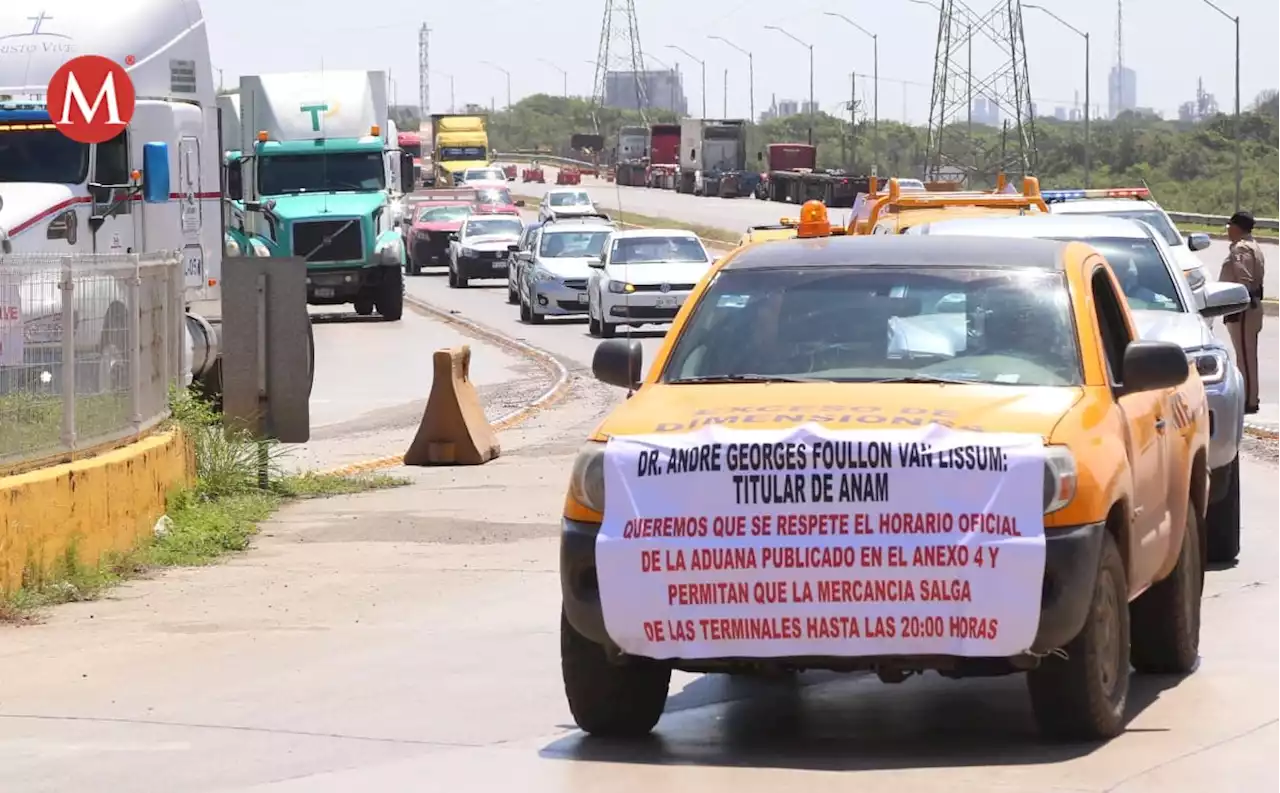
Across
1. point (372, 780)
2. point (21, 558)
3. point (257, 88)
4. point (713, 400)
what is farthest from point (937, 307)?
point (257, 88)

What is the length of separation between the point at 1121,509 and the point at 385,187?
105ft

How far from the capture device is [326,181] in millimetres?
38781

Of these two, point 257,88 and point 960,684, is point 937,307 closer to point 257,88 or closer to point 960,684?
point 960,684

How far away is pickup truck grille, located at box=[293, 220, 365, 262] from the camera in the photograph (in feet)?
127

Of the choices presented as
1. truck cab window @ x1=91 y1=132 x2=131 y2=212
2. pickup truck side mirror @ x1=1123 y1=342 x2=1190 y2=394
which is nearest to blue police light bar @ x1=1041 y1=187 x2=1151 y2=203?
truck cab window @ x1=91 y1=132 x2=131 y2=212

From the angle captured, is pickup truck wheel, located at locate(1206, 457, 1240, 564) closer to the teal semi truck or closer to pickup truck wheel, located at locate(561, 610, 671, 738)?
pickup truck wheel, located at locate(561, 610, 671, 738)

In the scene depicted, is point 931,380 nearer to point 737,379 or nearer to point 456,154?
point 737,379

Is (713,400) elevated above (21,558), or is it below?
above

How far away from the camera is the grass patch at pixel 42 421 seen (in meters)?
11.4

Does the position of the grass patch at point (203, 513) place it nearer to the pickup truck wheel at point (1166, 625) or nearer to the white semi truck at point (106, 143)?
the white semi truck at point (106, 143)

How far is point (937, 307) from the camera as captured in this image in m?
8.22

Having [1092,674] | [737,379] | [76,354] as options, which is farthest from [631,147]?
[1092,674]

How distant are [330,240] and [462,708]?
30763 mm

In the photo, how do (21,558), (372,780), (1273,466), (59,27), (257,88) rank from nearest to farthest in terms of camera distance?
(372,780) < (21,558) < (1273,466) < (59,27) < (257,88)
